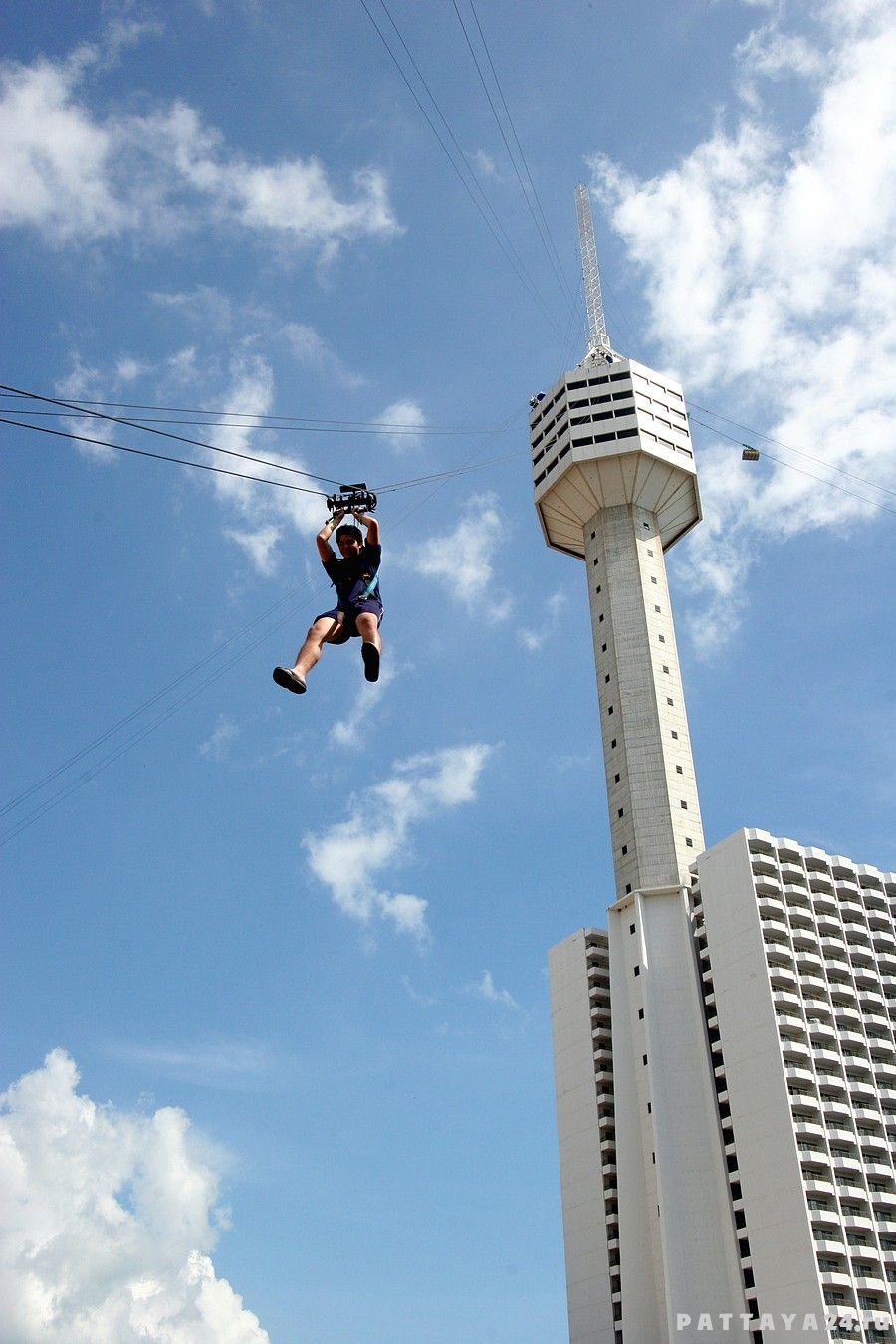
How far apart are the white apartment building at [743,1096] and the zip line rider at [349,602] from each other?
37.4 m

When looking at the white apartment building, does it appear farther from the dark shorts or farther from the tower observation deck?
the dark shorts

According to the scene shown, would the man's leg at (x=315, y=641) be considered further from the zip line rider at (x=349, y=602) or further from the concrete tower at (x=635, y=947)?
the concrete tower at (x=635, y=947)

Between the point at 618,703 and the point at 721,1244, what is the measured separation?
25981mm

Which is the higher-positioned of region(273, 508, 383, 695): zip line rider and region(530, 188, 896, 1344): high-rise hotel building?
region(530, 188, 896, 1344): high-rise hotel building

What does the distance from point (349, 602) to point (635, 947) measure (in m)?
43.1

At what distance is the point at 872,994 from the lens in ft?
189

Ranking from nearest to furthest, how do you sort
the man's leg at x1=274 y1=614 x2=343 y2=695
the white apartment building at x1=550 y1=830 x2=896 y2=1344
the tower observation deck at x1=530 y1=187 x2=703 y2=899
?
the man's leg at x1=274 y1=614 x2=343 y2=695
the white apartment building at x1=550 y1=830 x2=896 y2=1344
the tower observation deck at x1=530 y1=187 x2=703 y2=899

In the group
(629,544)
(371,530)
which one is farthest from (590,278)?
(371,530)

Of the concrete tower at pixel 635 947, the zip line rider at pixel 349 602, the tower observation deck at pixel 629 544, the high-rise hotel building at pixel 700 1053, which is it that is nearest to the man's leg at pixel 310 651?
the zip line rider at pixel 349 602

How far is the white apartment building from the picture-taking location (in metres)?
46.9

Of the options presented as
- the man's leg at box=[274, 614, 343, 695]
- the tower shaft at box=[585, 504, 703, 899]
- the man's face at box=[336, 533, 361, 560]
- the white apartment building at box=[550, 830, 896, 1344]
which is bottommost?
the man's leg at box=[274, 614, 343, 695]

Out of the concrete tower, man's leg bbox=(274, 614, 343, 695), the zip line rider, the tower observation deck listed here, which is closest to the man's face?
the zip line rider

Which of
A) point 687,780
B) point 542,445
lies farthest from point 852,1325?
point 542,445

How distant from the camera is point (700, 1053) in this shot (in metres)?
53.5
